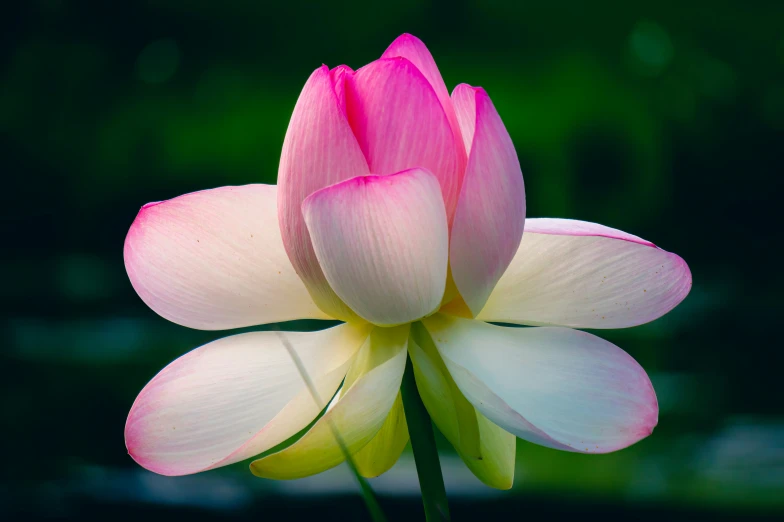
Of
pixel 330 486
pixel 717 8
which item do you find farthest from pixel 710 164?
pixel 330 486

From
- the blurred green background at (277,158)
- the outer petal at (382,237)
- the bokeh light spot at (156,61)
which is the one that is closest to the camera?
the outer petal at (382,237)

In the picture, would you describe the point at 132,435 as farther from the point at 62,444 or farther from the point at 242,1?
the point at 242,1

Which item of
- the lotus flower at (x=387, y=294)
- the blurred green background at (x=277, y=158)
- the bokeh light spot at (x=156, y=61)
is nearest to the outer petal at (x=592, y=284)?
the lotus flower at (x=387, y=294)

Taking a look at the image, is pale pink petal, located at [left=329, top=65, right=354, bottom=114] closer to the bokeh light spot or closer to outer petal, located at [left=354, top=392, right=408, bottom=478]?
outer petal, located at [left=354, top=392, right=408, bottom=478]

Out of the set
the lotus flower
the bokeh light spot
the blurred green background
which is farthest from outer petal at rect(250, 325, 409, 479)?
the bokeh light spot

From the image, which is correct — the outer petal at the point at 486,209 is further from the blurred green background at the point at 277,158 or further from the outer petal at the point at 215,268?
the blurred green background at the point at 277,158

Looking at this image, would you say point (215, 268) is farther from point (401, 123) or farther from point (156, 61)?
point (156, 61)
